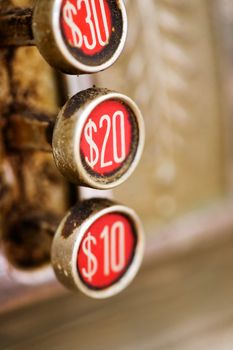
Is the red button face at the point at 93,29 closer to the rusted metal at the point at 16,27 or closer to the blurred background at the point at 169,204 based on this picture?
the rusted metal at the point at 16,27

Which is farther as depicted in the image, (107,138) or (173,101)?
(173,101)

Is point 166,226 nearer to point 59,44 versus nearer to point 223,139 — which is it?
point 223,139

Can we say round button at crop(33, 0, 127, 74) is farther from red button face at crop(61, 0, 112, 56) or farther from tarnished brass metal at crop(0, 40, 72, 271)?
tarnished brass metal at crop(0, 40, 72, 271)

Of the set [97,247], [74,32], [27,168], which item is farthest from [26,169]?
[74,32]

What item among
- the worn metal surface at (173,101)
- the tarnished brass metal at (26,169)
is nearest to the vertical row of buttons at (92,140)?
the tarnished brass metal at (26,169)

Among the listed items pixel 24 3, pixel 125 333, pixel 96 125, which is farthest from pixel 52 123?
pixel 125 333

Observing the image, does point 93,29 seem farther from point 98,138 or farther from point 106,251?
point 106,251
